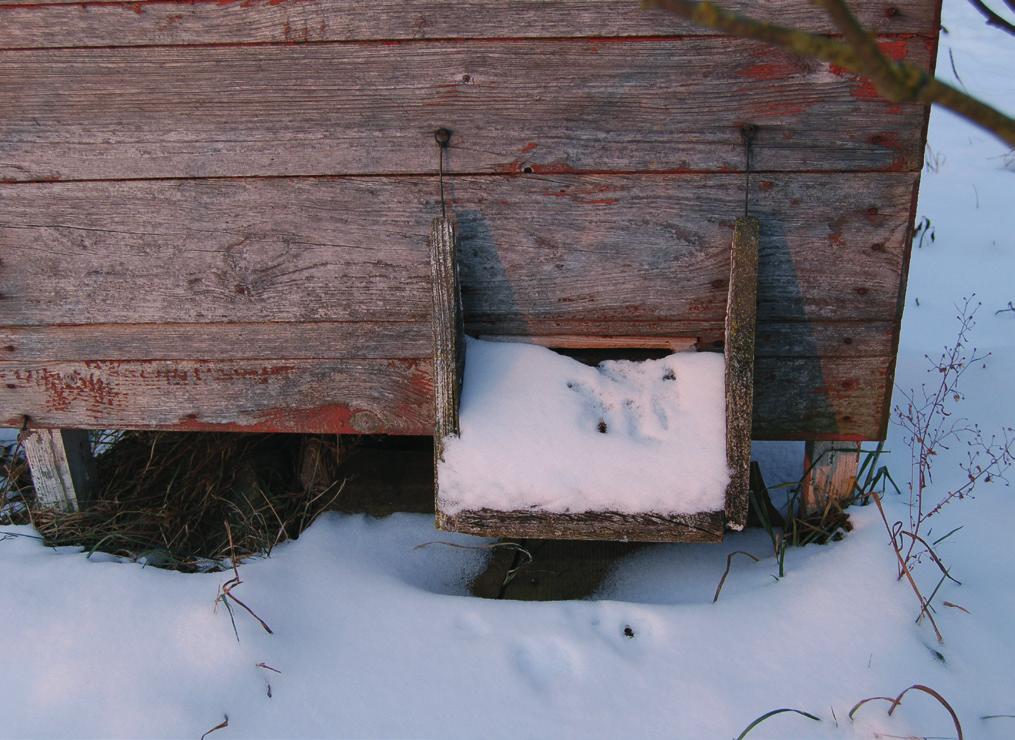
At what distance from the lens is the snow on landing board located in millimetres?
2113

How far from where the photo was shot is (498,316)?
7.77ft

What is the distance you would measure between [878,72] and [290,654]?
6.30ft

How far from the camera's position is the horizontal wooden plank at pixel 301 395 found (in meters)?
2.41

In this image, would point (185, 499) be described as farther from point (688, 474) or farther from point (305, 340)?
point (688, 474)

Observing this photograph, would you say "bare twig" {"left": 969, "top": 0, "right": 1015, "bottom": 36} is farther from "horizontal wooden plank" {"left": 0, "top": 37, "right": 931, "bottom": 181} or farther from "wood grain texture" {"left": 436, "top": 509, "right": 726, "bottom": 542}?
"wood grain texture" {"left": 436, "top": 509, "right": 726, "bottom": 542}

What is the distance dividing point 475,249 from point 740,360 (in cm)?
76

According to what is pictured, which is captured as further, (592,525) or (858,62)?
Result: (592,525)

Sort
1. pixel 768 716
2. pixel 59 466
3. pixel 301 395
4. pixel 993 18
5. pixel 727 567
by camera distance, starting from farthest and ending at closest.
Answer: pixel 59 466, pixel 301 395, pixel 727 567, pixel 768 716, pixel 993 18

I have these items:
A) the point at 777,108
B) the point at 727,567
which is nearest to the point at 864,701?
the point at 727,567

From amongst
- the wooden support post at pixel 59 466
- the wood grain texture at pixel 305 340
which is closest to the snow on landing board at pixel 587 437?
the wood grain texture at pixel 305 340

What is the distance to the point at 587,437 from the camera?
2.19 metres

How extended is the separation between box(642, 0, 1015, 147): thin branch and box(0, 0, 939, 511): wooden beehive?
1320mm

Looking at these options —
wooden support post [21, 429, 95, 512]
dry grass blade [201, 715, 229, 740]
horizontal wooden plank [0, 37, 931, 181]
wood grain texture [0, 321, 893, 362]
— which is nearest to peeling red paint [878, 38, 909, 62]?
horizontal wooden plank [0, 37, 931, 181]

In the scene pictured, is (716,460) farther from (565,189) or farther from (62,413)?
(62,413)
